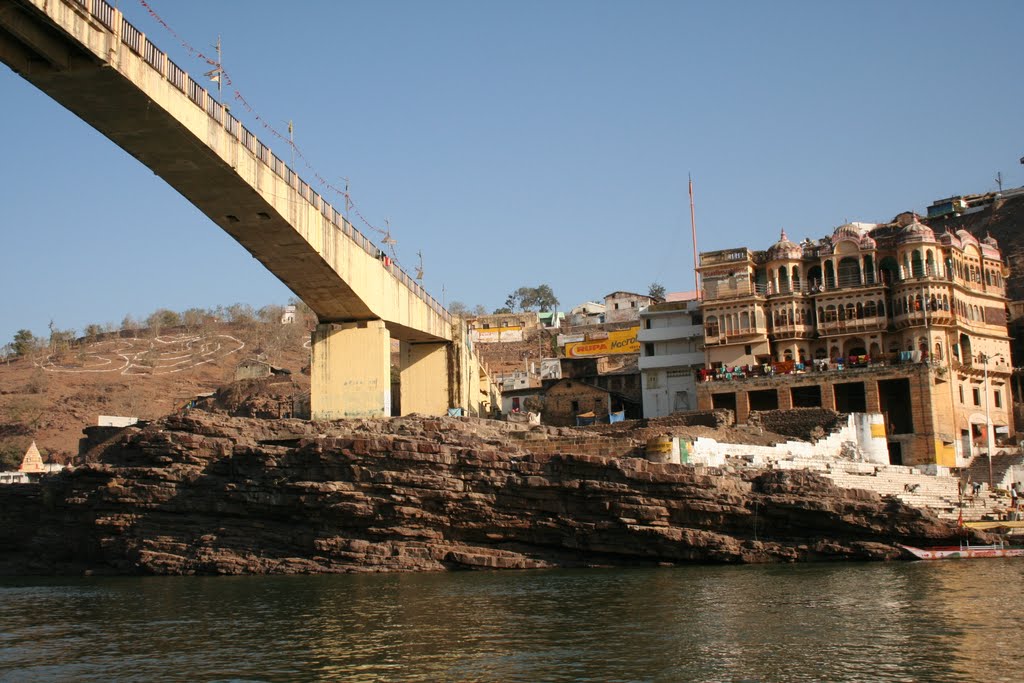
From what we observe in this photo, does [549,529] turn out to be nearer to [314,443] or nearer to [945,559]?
[314,443]

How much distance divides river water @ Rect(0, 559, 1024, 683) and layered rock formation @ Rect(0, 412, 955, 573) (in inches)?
73.4

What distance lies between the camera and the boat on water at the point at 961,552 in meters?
29.8

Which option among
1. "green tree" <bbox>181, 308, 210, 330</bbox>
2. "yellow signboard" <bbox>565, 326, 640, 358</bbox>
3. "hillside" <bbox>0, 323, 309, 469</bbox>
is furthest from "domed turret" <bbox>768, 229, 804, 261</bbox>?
"green tree" <bbox>181, 308, 210, 330</bbox>

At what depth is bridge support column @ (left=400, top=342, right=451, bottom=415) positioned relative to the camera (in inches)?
1841

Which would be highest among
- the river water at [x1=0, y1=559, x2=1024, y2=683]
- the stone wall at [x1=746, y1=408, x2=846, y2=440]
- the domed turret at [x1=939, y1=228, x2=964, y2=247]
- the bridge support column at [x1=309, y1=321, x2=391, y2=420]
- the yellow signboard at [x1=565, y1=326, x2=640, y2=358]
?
the domed turret at [x1=939, y1=228, x2=964, y2=247]

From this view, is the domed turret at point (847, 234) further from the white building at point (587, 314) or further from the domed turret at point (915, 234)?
the white building at point (587, 314)

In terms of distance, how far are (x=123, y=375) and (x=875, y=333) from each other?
57.9 m

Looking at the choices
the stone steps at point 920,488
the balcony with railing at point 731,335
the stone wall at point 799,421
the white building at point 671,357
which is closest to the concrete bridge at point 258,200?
the white building at point 671,357

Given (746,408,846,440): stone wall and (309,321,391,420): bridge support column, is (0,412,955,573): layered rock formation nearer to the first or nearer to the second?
(309,321,391,420): bridge support column

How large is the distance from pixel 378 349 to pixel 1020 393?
32356 mm

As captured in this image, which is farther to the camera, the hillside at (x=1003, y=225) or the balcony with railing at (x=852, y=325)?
the hillside at (x=1003, y=225)

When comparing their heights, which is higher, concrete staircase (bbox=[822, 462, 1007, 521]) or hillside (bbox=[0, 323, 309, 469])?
hillside (bbox=[0, 323, 309, 469])

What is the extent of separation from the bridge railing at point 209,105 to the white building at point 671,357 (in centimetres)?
1652

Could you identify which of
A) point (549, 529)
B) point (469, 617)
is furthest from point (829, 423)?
point (469, 617)
